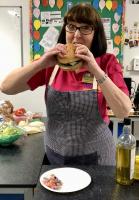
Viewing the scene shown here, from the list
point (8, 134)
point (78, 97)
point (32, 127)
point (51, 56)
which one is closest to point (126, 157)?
point (78, 97)

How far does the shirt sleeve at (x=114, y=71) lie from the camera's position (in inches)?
53.4

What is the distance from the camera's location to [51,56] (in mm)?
1281

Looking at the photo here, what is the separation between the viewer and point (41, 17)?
3664 millimetres

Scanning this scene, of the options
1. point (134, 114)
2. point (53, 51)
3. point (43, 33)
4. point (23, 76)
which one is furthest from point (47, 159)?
point (43, 33)

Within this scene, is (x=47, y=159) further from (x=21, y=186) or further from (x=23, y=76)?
Answer: (x=23, y=76)

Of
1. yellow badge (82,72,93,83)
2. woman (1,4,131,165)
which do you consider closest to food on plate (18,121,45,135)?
woman (1,4,131,165)

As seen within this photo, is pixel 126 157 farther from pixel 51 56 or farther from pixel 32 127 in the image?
pixel 32 127

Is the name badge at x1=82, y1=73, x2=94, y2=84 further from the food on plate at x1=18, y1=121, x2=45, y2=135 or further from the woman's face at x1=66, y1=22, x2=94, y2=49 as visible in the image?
the food on plate at x1=18, y1=121, x2=45, y2=135

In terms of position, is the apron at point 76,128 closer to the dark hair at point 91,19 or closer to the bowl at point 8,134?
the dark hair at point 91,19

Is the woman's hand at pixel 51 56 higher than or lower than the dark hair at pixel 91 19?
lower

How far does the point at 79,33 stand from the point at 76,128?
43 cm

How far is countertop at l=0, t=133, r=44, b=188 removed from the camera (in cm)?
129

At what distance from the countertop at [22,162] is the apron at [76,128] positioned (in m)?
0.15

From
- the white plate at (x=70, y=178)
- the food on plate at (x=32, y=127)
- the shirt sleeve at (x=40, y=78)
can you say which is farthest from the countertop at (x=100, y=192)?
the food on plate at (x=32, y=127)
